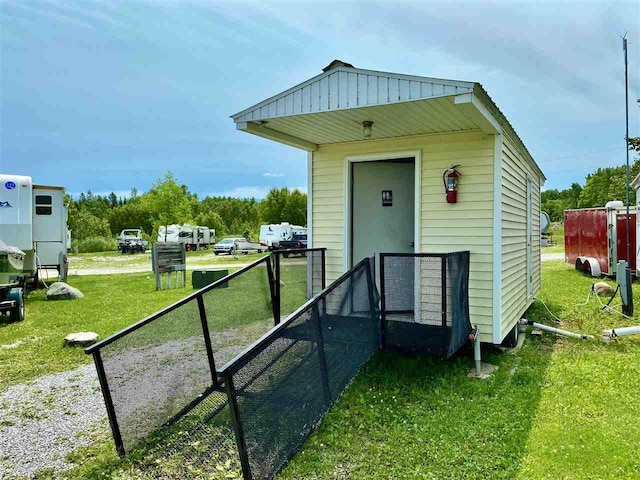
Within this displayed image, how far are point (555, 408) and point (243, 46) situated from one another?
7.85 meters

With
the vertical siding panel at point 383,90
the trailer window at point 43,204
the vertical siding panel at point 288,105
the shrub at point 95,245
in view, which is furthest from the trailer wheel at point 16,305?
the shrub at point 95,245

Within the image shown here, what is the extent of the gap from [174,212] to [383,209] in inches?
1132

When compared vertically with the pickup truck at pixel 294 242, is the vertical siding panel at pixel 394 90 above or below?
above

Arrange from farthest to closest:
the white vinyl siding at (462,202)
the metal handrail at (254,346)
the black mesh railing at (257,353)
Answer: the white vinyl siding at (462,202) → the black mesh railing at (257,353) → the metal handrail at (254,346)

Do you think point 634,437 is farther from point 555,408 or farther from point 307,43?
point 307,43

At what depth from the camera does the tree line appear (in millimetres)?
31859

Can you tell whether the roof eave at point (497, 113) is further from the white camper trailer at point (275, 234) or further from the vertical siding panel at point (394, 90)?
the white camper trailer at point (275, 234)

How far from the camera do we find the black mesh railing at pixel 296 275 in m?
4.39

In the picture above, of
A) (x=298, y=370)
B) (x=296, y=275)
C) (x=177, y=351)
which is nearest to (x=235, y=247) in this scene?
(x=296, y=275)

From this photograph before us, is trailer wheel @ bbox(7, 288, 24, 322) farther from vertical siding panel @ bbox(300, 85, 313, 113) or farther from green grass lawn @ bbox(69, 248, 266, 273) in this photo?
green grass lawn @ bbox(69, 248, 266, 273)

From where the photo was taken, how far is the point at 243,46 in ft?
27.5

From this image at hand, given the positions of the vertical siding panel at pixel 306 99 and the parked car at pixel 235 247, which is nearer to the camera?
the vertical siding panel at pixel 306 99

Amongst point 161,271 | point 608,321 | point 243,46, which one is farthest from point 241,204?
point 608,321

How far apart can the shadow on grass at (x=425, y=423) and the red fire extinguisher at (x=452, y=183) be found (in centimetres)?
176
